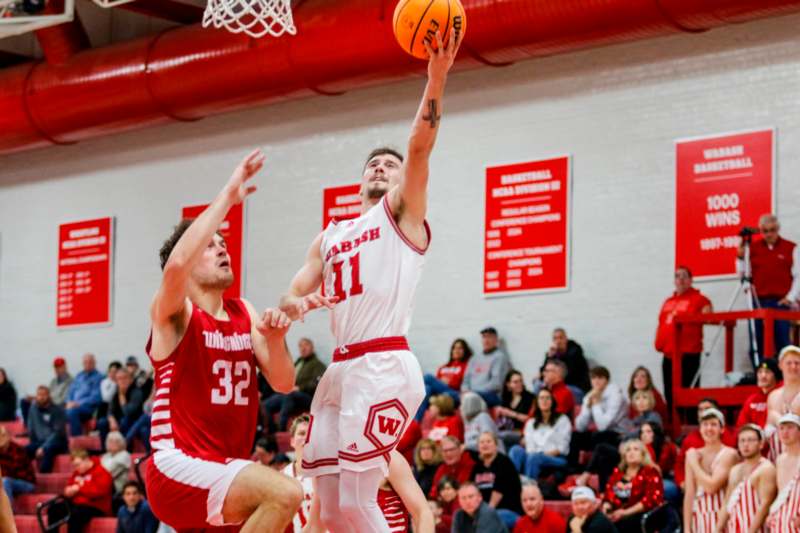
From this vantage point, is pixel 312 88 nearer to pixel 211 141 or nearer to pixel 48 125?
pixel 211 141

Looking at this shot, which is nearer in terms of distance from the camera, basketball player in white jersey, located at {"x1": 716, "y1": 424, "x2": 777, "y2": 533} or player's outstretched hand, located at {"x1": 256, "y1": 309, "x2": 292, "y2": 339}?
player's outstretched hand, located at {"x1": 256, "y1": 309, "x2": 292, "y2": 339}

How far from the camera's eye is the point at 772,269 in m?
15.8

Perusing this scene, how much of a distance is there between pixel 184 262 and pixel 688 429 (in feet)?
33.5

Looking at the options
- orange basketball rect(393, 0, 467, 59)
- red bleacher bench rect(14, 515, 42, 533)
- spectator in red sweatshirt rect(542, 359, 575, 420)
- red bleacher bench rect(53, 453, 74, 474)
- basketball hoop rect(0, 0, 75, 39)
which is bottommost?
red bleacher bench rect(14, 515, 42, 533)

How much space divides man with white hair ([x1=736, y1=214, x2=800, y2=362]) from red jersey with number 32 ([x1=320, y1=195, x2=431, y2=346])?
31.1ft

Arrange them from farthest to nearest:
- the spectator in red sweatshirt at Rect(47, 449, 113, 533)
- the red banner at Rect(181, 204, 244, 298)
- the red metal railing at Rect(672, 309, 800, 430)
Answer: the red banner at Rect(181, 204, 244, 298) → the spectator in red sweatshirt at Rect(47, 449, 113, 533) → the red metal railing at Rect(672, 309, 800, 430)

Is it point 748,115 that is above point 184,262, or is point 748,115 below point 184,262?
above

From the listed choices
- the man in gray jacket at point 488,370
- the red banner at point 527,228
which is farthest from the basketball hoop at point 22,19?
the man in gray jacket at point 488,370

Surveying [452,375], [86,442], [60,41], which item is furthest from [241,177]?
[60,41]

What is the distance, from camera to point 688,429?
15.6 meters

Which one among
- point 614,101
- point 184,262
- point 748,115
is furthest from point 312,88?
point 184,262

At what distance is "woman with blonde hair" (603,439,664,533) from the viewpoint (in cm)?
1325

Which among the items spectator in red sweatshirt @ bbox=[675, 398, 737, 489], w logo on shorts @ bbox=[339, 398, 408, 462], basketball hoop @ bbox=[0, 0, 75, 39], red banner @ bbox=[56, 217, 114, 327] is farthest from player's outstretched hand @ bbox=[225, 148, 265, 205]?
red banner @ bbox=[56, 217, 114, 327]

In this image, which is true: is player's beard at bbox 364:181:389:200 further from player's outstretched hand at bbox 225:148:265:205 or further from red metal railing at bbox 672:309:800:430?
red metal railing at bbox 672:309:800:430
